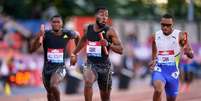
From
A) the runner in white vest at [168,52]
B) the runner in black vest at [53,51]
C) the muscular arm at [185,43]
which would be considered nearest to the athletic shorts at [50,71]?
the runner in black vest at [53,51]

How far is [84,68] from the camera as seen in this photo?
509 inches

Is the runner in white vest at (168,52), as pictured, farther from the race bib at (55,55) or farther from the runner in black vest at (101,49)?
the race bib at (55,55)

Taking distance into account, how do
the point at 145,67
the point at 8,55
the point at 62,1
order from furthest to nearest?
the point at 62,1, the point at 145,67, the point at 8,55

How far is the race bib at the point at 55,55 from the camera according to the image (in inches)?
520

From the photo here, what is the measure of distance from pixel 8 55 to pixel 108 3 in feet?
45.7

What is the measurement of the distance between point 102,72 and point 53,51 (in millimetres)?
1199

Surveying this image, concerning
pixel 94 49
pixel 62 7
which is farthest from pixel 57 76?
pixel 62 7

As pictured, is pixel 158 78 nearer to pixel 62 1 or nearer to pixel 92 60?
pixel 92 60

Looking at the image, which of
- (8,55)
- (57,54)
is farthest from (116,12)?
(57,54)

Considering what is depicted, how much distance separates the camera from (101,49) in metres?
12.8

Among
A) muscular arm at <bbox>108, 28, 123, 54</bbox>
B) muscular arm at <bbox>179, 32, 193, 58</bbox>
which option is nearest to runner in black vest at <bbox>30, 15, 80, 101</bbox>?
muscular arm at <bbox>108, 28, 123, 54</bbox>

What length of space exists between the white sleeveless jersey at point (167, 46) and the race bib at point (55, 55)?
210 cm

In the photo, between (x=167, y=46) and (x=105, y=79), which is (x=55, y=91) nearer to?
(x=105, y=79)

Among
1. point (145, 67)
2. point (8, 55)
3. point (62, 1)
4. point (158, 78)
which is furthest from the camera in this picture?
point (62, 1)
